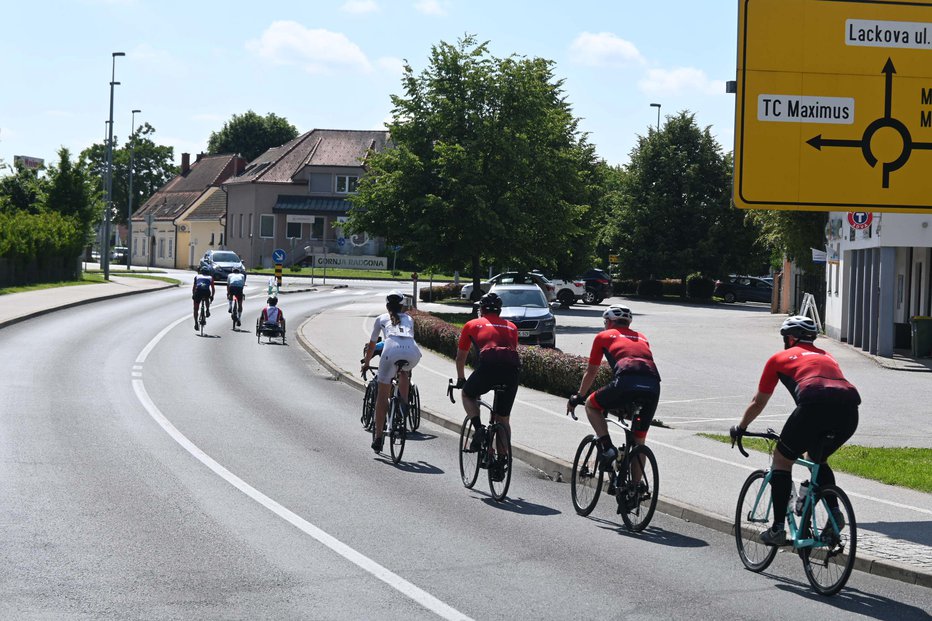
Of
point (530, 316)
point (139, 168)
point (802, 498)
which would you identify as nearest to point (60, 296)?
point (530, 316)

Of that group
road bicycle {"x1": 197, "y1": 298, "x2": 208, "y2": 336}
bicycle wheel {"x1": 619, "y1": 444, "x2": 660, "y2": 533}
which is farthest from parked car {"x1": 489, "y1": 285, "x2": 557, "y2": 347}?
bicycle wheel {"x1": 619, "y1": 444, "x2": 660, "y2": 533}

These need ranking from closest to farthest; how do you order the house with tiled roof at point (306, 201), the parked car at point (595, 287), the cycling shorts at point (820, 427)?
1. the cycling shorts at point (820, 427)
2. the parked car at point (595, 287)
3. the house with tiled roof at point (306, 201)

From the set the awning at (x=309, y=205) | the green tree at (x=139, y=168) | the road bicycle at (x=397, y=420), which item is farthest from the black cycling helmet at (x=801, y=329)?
the green tree at (x=139, y=168)

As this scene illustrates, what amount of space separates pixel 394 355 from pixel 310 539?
160 inches

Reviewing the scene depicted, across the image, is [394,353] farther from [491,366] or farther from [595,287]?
[595,287]

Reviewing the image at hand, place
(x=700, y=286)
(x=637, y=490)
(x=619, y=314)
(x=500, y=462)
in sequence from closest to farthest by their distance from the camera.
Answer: (x=637, y=490) < (x=619, y=314) < (x=500, y=462) < (x=700, y=286)

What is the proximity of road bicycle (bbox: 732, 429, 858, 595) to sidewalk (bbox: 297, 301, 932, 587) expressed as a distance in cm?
69

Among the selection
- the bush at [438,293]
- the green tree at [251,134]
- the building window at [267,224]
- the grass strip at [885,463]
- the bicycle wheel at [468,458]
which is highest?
the green tree at [251,134]

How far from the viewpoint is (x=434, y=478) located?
12.1 metres

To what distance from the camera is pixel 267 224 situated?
89.5 m

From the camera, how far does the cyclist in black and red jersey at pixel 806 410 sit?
7828 millimetres

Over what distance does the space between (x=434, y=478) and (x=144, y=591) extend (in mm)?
5159

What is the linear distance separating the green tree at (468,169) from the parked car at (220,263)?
65.7 ft

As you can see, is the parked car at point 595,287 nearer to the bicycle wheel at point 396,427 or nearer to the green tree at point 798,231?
the green tree at point 798,231
